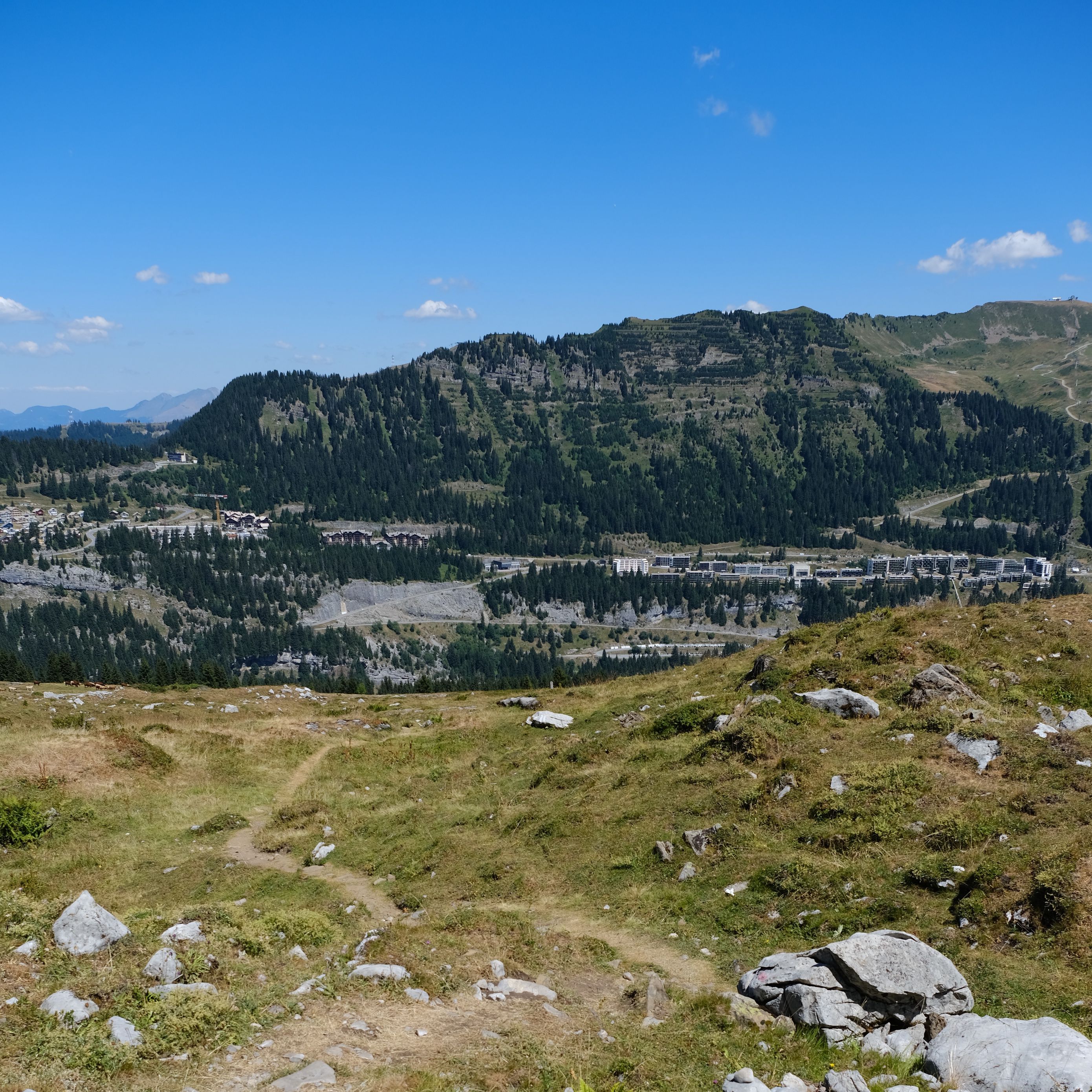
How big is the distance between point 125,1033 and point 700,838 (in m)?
17.5

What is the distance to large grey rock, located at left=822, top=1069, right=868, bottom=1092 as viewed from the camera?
43.1 feet

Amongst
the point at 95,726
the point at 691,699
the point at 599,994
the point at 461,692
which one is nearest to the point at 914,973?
the point at 599,994

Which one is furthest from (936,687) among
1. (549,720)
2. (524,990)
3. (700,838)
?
(524,990)

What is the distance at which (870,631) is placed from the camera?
44.0 meters

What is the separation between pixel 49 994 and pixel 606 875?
51.9ft

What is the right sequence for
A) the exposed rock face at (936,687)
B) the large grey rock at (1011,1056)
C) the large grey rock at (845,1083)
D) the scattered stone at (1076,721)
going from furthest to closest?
the exposed rock face at (936,687) < the scattered stone at (1076,721) < the large grey rock at (845,1083) < the large grey rock at (1011,1056)

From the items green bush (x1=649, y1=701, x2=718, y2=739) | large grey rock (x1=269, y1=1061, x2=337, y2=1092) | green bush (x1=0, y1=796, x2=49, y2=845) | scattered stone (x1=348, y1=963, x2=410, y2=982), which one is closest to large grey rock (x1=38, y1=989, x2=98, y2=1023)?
large grey rock (x1=269, y1=1061, x2=337, y2=1092)

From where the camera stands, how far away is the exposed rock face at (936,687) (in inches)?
1297

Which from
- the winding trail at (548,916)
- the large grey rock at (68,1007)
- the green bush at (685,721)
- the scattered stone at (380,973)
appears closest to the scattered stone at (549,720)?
the green bush at (685,721)

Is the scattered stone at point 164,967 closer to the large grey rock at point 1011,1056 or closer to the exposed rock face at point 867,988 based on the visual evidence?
the exposed rock face at point 867,988

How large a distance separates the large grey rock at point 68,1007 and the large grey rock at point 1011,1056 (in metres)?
15.9

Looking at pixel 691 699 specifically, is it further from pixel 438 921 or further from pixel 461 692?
pixel 461 692

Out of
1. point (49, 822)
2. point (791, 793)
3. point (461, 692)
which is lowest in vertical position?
point (461, 692)

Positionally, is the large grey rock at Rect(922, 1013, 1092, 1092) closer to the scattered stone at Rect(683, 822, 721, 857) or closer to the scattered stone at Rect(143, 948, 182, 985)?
the scattered stone at Rect(683, 822, 721, 857)
